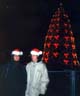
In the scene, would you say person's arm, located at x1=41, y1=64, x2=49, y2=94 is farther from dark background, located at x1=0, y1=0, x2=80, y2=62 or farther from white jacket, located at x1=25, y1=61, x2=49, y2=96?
dark background, located at x1=0, y1=0, x2=80, y2=62

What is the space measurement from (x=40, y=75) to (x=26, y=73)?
0.44 meters

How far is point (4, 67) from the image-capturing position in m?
7.25

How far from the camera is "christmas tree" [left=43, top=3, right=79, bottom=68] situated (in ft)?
56.3

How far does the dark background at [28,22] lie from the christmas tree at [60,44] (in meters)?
1.44

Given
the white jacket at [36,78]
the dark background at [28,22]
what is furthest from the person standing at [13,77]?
the dark background at [28,22]

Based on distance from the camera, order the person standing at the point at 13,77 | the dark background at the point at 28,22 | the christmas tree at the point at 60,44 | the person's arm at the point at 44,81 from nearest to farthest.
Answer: the person standing at the point at 13,77
the person's arm at the point at 44,81
the christmas tree at the point at 60,44
the dark background at the point at 28,22

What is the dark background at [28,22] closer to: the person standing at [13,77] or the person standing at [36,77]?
the person standing at [36,77]

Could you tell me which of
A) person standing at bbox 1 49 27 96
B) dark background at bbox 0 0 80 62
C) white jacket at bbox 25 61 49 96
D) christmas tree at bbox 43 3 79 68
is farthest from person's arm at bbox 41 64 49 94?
dark background at bbox 0 0 80 62

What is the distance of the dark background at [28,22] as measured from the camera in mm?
19125

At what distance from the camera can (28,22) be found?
67.4 feet

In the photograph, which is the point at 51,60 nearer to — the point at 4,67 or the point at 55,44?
the point at 55,44

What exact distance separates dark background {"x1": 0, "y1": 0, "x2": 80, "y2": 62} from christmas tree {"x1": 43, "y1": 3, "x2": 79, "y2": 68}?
4.71 ft

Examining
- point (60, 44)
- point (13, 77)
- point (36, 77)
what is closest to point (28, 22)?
point (60, 44)

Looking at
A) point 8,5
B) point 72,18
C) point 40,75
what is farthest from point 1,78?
point 72,18
